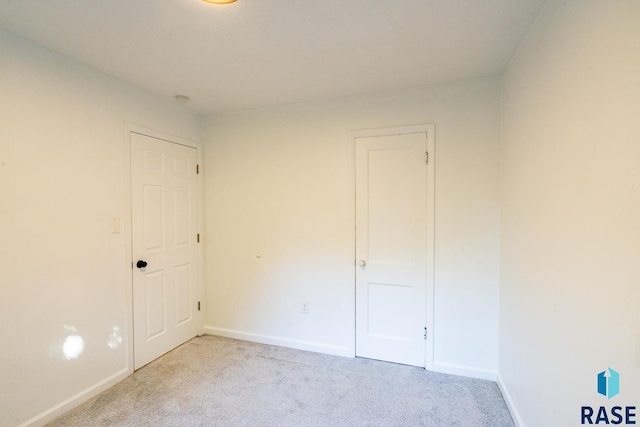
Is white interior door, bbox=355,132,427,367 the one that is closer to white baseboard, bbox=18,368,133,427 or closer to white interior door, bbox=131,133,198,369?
white interior door, bbox=131,133,198,369

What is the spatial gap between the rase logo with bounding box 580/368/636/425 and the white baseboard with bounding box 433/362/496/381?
4.57 ft

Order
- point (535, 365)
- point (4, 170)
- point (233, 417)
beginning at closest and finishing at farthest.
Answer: point (535, 365), point (4, 170), point (233, 417)

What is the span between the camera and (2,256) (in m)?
1.67

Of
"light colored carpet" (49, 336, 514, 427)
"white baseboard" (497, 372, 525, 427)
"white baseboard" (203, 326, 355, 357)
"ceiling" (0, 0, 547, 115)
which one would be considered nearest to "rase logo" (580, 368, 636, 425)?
"white baseboard" (497, 372, 525, 427)

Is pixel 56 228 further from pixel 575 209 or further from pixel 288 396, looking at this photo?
pixel 575 209

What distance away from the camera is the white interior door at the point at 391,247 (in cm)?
250

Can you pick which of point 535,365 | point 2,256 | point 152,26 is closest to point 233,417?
point 2,256

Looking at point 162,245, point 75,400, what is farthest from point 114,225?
point 75,400

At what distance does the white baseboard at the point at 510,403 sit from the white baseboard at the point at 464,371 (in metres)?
0.08

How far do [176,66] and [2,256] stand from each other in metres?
1.61

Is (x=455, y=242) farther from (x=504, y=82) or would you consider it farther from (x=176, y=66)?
(x=176, y=66)

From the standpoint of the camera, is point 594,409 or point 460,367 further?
point 460,367

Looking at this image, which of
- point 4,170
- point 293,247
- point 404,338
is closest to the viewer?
point 4,170

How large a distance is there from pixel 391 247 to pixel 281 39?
184 centimetres
